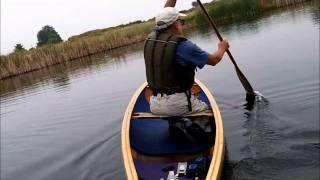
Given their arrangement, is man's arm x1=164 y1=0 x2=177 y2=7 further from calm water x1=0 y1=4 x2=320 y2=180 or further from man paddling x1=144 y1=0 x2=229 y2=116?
calm water x1=0 y1=4 x2=320 y2=180

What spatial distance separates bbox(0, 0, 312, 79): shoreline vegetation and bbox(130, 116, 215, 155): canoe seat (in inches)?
843

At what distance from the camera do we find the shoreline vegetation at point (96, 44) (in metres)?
26.3

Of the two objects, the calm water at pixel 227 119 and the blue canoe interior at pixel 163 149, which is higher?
the blue canoe interior at pixel 163 149

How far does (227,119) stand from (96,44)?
22327mm

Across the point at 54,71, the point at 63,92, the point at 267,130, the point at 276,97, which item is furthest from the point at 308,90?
the point at 54,71

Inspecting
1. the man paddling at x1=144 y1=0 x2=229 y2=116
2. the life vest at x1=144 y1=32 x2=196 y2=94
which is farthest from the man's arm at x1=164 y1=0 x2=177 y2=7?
the life vest at x1=144 y1=32 x2=196 y2=94

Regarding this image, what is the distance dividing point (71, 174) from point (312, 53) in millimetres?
7807

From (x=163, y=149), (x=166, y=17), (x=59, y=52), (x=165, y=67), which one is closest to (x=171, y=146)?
(x=163, y=149)

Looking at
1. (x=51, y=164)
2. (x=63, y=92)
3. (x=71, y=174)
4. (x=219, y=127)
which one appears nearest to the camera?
(x=219, y=127)

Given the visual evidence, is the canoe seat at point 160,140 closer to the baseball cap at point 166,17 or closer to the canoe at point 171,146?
the canoe at point 171,146

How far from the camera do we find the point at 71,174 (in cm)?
697

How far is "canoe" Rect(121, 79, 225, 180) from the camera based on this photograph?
5.01 m

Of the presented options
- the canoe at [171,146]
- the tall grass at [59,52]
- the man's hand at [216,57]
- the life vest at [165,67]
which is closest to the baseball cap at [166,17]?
the life vest at [165,67]

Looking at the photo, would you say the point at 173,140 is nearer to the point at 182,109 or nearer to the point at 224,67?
the point at 182,109
